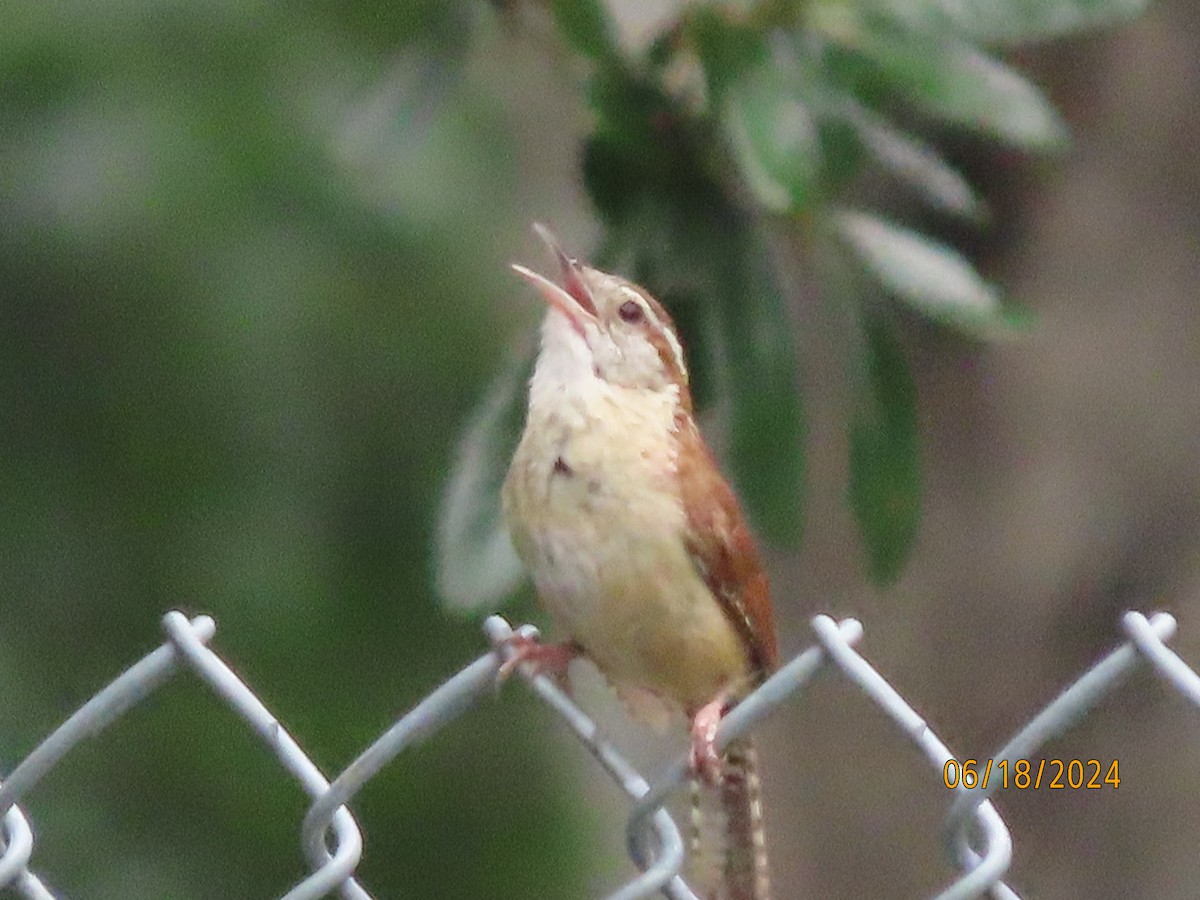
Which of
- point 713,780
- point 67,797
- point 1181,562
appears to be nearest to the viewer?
point 713,780

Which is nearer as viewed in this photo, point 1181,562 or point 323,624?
point 1181,562

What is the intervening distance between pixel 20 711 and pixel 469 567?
1.69 metres

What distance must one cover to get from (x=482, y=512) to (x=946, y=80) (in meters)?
0.97

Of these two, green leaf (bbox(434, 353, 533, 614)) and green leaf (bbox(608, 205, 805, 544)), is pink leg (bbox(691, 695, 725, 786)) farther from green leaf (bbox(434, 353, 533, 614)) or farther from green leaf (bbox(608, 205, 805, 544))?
green leaf (bbox(608, 205, 805, 544))

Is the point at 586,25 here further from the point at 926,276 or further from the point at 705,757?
Result: the point at 705,757

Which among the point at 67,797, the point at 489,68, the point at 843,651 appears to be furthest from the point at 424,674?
the point at 843,651

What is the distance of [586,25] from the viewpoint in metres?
3.01

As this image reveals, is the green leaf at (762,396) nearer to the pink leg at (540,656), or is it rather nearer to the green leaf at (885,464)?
the green leaf at (885,464)

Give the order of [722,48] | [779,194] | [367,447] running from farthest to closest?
[367,447] → [722,48] → [779,194]

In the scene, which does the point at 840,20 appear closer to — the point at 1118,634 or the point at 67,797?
the point at 1118,634

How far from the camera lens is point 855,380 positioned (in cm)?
325

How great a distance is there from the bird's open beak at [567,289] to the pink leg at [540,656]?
57 cm

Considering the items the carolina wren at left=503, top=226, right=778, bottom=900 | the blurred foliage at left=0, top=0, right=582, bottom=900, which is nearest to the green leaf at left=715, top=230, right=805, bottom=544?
the carolina wren at left=503, top=226, right=778, bottom=900
